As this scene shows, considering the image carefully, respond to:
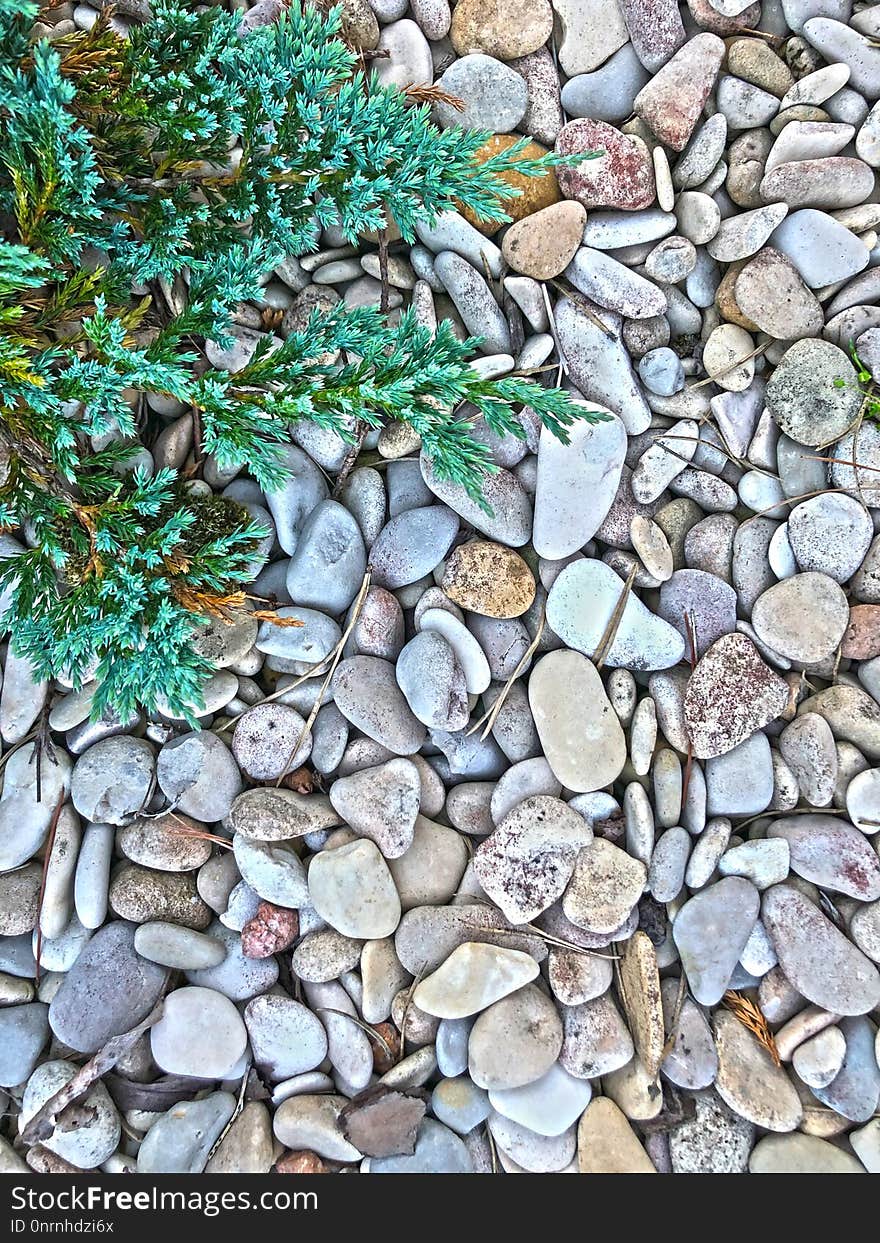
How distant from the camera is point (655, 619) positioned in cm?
303

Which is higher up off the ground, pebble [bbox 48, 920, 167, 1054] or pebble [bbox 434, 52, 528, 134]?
pebble [bbox 434, 52, 528, 134]

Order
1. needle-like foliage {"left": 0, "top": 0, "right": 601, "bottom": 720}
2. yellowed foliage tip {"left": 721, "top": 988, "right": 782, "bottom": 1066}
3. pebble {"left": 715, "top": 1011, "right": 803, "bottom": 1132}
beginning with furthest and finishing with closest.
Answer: yellowed foliage tip {"left": 721, "top": 988, "right": 782, "bottom": 1066} → pebble {"left": 715, "top": 1011, "right": 803, "bottom": 1132} → needle-like foliage {"left": 0, "top": 0, "right": 601, "bottom": 720}

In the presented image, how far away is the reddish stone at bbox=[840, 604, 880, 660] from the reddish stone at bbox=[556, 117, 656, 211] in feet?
5.81

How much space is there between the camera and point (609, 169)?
295 centimetres

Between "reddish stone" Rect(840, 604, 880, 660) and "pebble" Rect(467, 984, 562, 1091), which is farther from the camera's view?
"reddish stone" Rect(840, 604, 880, 660)

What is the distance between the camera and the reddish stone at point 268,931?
116 inches

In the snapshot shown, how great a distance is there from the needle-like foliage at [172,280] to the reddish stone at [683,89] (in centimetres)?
77

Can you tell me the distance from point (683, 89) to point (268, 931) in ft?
11.6

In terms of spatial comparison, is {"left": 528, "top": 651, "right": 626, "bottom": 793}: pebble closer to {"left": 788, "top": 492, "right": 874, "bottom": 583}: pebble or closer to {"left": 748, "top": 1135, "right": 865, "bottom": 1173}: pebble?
{"left": 788, "top": 492, "right": 874, "bottom": 583}: pebble

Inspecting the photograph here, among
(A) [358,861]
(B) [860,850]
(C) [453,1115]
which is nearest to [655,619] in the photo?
(B) [860,850]

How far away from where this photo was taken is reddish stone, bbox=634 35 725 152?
2949 mm

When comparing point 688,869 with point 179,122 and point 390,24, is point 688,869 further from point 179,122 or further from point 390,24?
point 390,24

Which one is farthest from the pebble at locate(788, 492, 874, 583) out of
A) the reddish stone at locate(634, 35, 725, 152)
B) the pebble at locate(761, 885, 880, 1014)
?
the reddish stone at locate(634, 35, 725, 152)

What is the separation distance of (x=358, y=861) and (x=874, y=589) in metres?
2.23
